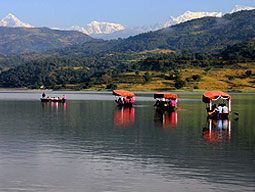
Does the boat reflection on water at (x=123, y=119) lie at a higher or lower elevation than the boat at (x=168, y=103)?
lower

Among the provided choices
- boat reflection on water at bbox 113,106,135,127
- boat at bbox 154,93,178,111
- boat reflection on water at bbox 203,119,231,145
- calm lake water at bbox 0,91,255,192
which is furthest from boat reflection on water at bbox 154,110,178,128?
calm lake water at bbox 0,91,255,192

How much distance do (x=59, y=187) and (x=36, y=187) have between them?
142 cm

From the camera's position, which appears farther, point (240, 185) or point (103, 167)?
point (103, 167)

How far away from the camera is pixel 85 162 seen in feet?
123

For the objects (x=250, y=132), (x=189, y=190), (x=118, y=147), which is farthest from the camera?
(x=250, y=132)

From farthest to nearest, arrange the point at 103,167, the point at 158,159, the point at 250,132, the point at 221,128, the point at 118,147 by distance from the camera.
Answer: the point at 221,128, the point at 250,132, the point at 118,147, the point at 158,159, the point at 103,167

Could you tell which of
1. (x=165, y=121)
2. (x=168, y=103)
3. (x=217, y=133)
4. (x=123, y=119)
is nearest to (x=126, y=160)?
(x=217, y=133)

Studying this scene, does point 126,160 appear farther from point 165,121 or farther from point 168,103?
point 168,103

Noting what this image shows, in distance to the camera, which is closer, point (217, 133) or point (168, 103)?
point (217, 133)

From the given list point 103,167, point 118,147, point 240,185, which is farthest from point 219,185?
point 118,147

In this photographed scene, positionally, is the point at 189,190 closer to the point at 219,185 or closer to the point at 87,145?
the point at 219,185

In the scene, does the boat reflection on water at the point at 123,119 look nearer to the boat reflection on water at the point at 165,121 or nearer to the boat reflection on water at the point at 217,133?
the boat reflection on water at the point at 165,121

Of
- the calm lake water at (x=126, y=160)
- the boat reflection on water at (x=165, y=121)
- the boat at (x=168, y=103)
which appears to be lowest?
the boat reflection on water at (x=165, y=121)

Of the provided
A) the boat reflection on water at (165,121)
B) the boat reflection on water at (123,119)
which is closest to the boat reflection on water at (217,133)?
the boat reflection on water at (165,121)
